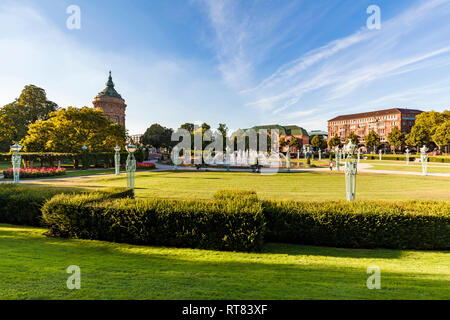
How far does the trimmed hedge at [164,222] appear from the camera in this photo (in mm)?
6273

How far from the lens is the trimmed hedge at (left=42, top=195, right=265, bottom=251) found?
20.6ft

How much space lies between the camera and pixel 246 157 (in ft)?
180

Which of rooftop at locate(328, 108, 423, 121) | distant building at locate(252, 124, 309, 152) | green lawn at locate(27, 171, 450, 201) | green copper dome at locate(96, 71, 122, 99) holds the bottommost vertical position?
green lawn at locate(27, 171, 450, 201)

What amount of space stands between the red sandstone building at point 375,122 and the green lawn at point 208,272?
12809cm

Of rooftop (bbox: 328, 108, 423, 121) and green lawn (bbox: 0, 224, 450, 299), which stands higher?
rooftop (bbox: 328, 108, 423, 121)

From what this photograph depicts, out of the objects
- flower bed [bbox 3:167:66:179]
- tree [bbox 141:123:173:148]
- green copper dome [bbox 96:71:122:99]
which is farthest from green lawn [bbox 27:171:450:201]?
green copper dome [bbox 96:71:122:99]

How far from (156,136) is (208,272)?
85.7 meters

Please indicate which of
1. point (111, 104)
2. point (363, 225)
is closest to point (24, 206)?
point (363, 225)

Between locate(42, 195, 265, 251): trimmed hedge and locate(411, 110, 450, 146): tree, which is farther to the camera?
locate(411, 110, 450, 146): tree

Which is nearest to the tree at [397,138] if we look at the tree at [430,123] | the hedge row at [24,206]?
the tree at [430,123]

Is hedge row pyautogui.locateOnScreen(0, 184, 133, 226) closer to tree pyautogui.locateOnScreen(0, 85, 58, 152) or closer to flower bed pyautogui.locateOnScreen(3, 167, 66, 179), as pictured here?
flower bed pyautogui.locateOnScreen(3, 167, 66, 179)

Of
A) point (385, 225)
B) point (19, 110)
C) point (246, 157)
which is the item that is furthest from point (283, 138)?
point (385, 225)

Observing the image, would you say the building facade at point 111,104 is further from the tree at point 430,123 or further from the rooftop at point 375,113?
the rooftop at point 375,113

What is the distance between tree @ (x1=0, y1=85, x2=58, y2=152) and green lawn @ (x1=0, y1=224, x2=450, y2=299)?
60.5m
